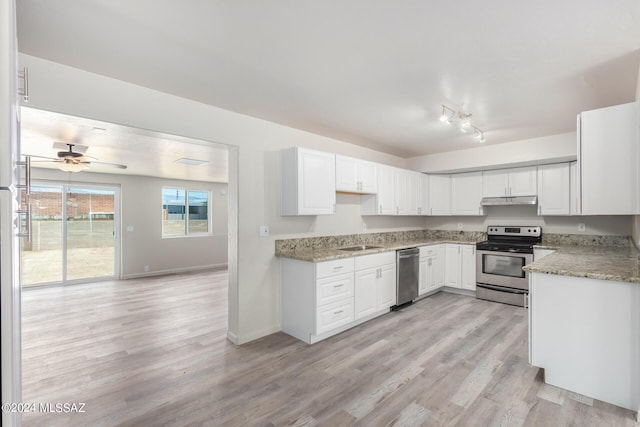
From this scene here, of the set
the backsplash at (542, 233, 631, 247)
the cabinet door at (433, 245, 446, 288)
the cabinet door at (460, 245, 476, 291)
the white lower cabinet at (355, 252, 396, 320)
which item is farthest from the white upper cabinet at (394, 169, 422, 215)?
the backsplash at (542, 233, 631, 247)

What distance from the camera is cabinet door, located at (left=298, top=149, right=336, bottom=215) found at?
3.48 meters

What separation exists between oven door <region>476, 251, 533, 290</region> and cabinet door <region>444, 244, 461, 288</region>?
33cm

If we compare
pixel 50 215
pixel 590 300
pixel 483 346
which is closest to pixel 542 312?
pixel 590 300

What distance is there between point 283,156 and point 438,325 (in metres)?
2.78

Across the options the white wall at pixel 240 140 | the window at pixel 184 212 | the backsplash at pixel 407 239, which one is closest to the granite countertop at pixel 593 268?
the backsplash at pixel 407 239

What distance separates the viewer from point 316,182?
3.62m

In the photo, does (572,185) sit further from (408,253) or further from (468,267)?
(408,253)

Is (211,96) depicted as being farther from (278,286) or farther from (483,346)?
(483,346)

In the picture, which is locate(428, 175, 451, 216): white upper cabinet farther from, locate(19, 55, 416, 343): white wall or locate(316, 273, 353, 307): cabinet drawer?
locate(316, 273, 353, 307): cabinet drawer

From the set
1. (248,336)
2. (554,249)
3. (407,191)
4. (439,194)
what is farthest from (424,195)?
(248,336)

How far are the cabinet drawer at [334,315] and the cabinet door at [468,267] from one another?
250cm

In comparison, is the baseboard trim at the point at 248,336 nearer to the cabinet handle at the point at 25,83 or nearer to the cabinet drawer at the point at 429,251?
the cabinet drawer at the point at 429,251

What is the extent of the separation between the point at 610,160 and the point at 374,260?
94.4 inches

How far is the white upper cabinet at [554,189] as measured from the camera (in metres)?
4.34
